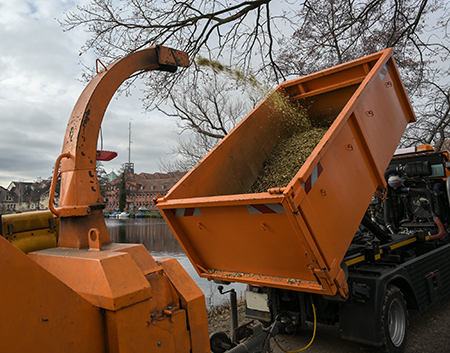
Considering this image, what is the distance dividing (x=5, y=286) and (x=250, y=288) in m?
3.02

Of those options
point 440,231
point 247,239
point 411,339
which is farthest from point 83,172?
point 440,231

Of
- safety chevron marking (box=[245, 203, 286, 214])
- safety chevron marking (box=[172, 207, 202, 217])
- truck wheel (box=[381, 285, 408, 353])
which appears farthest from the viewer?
truck wheel (box=[381, 285, 408, 353])

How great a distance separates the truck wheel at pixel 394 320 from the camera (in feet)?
11.5

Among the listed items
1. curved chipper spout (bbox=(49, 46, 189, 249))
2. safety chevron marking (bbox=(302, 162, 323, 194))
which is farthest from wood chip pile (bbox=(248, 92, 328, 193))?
curved chipper spout (bbox=(49, 46, 189, 249))

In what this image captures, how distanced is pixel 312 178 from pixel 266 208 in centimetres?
46

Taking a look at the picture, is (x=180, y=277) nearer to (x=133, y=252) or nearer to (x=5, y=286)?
(x=133, y=252)

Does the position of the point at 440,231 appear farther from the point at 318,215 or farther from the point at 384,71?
the point at 318,215

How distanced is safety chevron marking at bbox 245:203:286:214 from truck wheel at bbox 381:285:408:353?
74.8 inches

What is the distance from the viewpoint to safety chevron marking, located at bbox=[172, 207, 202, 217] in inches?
127

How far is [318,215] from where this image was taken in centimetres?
280

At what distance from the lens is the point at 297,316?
3783 mm

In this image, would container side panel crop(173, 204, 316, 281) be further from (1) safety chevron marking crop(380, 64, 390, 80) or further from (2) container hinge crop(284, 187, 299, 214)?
(1) safety chevron marking crop(380, 64, 390, 80)

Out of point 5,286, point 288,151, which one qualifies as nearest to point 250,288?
point 288,151

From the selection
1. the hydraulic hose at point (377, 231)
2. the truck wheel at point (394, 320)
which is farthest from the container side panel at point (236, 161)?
the truck wheel at point (394, 320)
